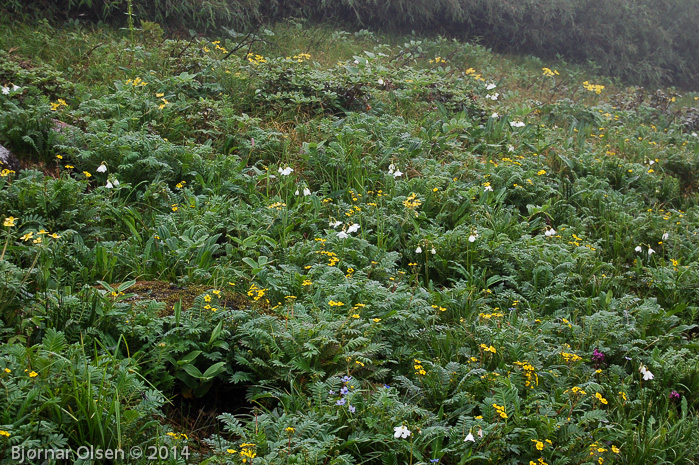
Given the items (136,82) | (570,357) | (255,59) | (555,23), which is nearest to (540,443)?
(570,357)

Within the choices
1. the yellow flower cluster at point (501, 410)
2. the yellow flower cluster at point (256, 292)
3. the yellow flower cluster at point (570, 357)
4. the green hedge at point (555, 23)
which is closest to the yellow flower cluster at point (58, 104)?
the yellow flower cluster at point (256, 292)

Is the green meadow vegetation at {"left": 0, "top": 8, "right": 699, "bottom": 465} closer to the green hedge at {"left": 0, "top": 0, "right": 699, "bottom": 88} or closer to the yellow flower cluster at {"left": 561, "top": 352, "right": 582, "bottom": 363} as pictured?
the yellow flower cluster at {"left": 561, "top": 352, "right": 582, "bottom": 363}

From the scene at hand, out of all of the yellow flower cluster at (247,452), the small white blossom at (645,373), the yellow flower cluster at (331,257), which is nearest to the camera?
the yellow flower cluster at (247,452)

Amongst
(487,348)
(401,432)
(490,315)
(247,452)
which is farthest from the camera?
(490,315)

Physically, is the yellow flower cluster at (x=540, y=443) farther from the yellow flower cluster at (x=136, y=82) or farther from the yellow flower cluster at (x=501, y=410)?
the yellow flower cluster at (x=136, y=82)

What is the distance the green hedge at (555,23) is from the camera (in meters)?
9.25

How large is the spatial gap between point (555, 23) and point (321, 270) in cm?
1093

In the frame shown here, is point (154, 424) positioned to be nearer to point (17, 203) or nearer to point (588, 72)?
point (17, 203)

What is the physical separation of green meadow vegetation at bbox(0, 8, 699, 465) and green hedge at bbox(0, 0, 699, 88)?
3.39m

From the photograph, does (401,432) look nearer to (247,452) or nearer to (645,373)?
(247,452)

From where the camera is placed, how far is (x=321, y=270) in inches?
126

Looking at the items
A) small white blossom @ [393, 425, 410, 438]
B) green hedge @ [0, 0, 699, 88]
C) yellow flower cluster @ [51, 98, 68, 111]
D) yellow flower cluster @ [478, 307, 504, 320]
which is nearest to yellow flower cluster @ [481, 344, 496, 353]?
yellow flower cluster @ [478, 307, 504, 320]

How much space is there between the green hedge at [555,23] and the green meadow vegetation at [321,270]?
3.39 meters

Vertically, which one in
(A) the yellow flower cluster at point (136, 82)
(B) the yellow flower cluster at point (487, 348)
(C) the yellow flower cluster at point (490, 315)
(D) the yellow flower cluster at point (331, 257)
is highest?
(A) the yellow flower cluster at point (136, 82)
